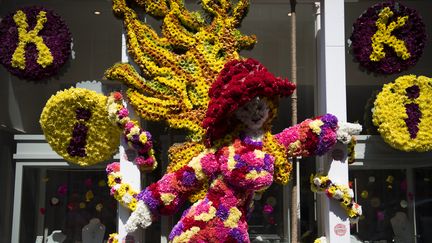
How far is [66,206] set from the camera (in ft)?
19.9

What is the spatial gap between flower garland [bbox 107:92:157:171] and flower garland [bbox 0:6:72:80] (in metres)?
1.31

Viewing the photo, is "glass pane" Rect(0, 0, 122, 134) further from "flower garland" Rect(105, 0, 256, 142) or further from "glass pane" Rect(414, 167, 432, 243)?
"glass pane" Rect(414, 167, 432, 243)

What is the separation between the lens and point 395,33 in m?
5.84

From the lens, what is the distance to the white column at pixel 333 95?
16.2 feet

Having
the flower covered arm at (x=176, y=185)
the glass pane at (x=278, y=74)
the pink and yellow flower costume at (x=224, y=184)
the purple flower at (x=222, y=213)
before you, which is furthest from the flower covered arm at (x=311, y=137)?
the glass pane at (x=278, y=74)

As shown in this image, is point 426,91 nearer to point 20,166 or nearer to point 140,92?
point 140,92

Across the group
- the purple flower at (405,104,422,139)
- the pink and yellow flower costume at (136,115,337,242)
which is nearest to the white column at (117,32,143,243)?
the pink and yellow flower costume at (136,115,337,242)

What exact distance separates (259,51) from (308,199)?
1843mm

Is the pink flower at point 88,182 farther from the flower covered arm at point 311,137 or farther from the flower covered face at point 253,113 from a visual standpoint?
the flower covered arm at point 311,137

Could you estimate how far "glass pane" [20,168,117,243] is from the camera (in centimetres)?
598

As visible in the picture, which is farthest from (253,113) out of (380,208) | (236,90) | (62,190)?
(62,190)

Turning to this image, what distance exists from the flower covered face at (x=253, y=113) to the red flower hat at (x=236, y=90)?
85mm

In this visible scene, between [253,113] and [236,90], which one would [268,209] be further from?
[236,90]

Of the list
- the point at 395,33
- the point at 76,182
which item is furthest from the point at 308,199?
the point at 76,182
